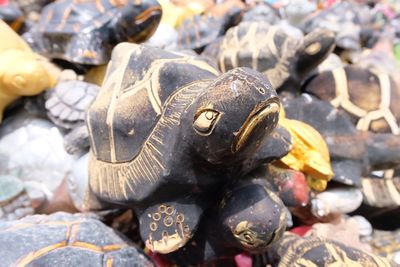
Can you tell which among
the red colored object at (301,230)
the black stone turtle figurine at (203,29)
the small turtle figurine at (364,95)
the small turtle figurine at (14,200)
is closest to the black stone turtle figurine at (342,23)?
the black stone turtle figurine at (203,29)

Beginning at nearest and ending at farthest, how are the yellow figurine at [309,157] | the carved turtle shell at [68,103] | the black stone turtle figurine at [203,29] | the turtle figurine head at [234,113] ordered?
the turtle figurine head at [234,113], the yellow figurine at [309,157], the carved turtle shell at [68,103], the black stone turtle figurine at [203,29]

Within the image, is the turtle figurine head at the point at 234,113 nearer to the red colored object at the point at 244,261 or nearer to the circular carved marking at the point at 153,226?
the circular carved marking at the point at 153,226

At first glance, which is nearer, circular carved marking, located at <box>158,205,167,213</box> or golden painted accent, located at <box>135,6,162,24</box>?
circular carved marking, located at <box>158,205,167,213</box>

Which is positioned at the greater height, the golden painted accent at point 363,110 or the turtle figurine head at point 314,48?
the turtle figurine head at point 314,48

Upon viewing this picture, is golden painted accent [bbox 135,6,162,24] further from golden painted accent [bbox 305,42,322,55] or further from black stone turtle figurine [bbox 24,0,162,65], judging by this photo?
golden painted accent [bbox 305,42,322,55]

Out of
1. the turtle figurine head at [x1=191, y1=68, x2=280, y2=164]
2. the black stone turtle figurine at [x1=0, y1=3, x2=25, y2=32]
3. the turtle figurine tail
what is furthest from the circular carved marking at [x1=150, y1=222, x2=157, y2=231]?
the black stone turtle figurine at [x1=0, y1=3, x2=25, y2=32]

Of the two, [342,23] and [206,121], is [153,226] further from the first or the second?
[342,23]
